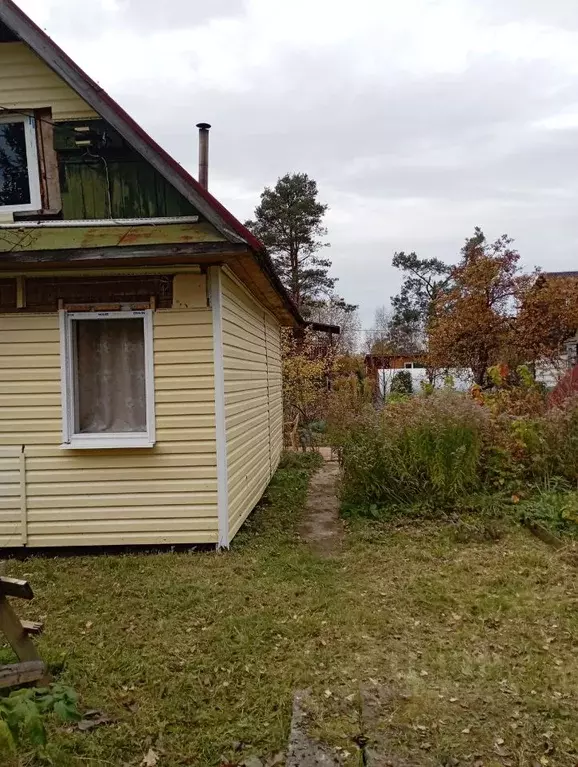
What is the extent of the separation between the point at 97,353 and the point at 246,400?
2.14 metres

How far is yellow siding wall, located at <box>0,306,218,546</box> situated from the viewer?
5484mm

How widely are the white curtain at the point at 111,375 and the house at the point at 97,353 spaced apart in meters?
0.01

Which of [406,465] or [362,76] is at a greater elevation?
[362,76]

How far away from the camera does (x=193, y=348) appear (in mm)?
5480

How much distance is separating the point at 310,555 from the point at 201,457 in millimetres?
1476

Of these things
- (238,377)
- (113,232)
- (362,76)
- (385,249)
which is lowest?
(238,377)

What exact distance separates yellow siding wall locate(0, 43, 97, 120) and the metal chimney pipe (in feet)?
6.79

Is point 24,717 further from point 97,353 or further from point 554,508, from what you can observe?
point 554,508

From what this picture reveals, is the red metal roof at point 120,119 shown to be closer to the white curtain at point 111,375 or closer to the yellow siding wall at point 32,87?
the yellow siding wall at point 32,87

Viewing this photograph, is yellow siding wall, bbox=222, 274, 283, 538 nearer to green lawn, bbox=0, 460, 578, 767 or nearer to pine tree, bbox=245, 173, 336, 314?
green lawn, bbox=0, 460, 578, 767

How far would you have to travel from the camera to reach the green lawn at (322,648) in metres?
2.66

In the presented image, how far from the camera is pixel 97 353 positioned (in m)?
5.64

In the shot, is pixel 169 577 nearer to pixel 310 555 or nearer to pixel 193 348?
pixel 310 555

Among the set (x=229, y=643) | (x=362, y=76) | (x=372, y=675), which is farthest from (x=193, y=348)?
(x=362, y=76)
